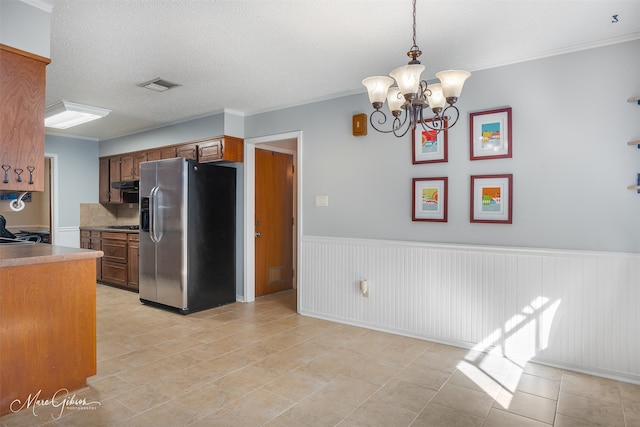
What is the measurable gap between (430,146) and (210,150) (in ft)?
8.93

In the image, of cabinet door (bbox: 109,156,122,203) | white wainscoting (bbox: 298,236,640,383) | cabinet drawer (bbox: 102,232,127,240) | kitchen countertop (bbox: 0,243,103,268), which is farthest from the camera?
cabinet door (bbox: 109,156,122,203)

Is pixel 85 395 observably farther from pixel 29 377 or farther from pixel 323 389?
pixel 323 389

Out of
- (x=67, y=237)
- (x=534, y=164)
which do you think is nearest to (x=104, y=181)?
(x=67, y=237)

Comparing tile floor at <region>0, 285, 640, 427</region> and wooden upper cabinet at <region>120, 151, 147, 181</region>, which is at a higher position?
wooden upper cabinet at <region>120, 151, 147, 181</region>

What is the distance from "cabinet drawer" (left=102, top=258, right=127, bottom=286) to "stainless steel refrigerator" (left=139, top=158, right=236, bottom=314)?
3.20 ft

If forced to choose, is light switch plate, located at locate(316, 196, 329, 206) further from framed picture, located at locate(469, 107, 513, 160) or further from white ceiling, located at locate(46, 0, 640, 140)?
framed picture, located at locate(469, 107, 513, 160)

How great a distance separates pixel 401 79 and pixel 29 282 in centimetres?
239

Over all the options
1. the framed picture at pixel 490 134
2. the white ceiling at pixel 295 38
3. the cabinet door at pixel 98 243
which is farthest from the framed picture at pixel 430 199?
the cabinet door at pixel 98 243

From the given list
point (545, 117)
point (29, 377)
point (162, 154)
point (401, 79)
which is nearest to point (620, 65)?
point (545, 117)

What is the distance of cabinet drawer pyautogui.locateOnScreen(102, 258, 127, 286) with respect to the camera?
554cm

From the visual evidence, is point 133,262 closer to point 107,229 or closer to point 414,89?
point 107,229

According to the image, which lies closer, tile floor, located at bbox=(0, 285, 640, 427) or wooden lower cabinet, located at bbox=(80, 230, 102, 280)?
tile floor, located at bbox=(0, 285, 640, 427)

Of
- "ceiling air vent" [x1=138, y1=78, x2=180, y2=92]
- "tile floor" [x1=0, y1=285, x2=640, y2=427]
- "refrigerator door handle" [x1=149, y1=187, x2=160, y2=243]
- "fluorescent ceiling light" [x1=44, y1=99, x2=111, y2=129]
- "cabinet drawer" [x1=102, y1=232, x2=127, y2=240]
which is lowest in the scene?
"tile floor" [x1=0, y1=285, x2=640, y2=427]

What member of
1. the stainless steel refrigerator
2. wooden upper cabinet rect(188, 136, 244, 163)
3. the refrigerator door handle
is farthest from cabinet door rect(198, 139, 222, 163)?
the refrigerator door handle
